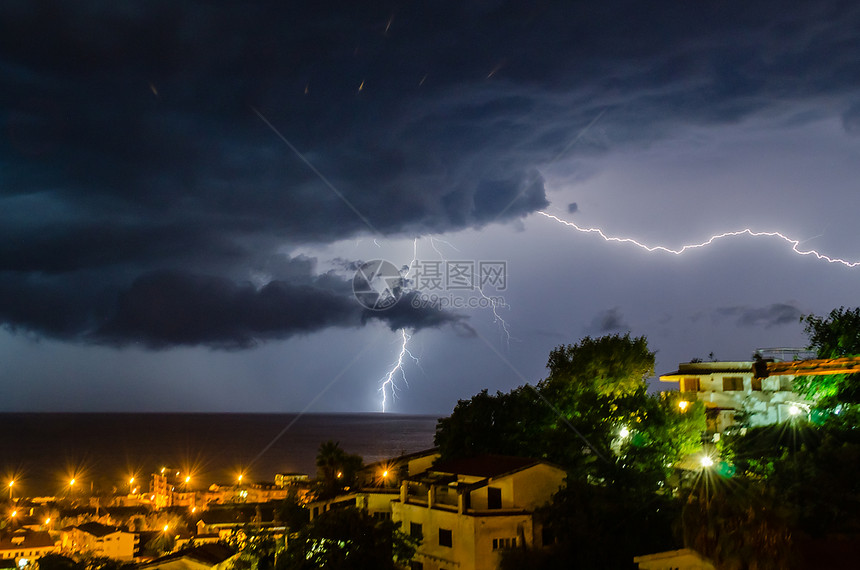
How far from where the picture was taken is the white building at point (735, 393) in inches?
1283

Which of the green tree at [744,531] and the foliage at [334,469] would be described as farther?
the foliage at [334,469]

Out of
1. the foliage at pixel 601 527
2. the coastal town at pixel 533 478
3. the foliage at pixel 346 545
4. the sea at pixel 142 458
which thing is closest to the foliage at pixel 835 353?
the coastal town at pixel 533 478

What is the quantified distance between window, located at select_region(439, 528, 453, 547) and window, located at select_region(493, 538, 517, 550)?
1.60 m

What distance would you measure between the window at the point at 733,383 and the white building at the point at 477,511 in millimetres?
14846

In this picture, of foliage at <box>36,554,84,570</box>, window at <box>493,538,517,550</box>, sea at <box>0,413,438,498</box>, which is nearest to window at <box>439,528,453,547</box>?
window at <box>493,538,517,550</box>

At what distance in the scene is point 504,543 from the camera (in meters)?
23.0

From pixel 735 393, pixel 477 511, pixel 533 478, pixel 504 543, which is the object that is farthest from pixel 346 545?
pixel 735 393

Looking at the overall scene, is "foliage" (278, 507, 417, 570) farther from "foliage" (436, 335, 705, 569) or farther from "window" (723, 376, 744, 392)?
"window" (723, 376, 744, 392)

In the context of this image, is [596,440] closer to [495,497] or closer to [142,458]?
[495,497]

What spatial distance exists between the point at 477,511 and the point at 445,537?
1685 mm

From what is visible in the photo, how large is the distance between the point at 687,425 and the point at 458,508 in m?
11.3

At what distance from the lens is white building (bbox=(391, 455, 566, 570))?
22.8 meters

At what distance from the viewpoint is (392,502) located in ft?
87.9

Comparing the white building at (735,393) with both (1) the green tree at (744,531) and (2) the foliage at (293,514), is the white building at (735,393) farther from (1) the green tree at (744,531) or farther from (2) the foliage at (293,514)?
(1) the green tree at (744,531)
